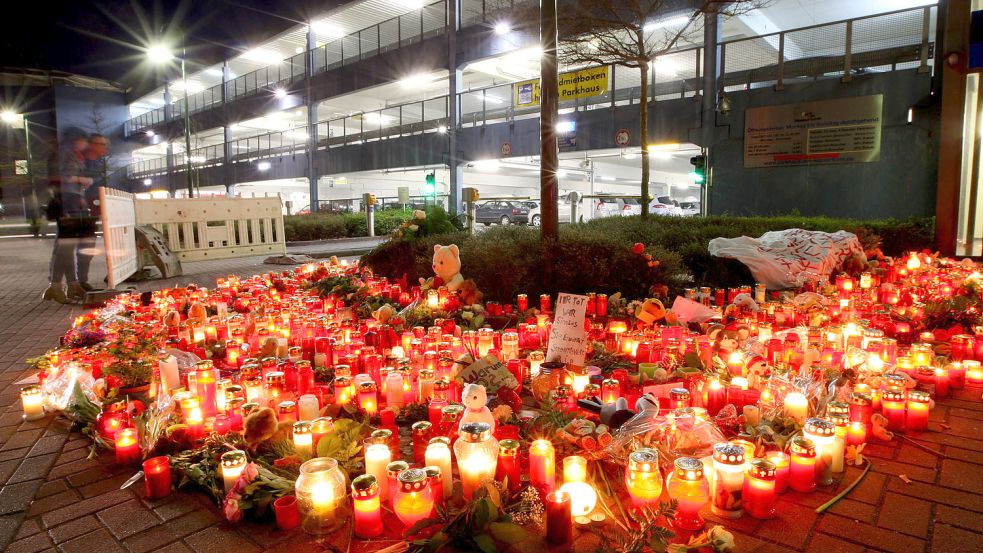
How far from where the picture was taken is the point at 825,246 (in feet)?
23.6

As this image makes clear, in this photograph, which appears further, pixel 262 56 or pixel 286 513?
pixel 262 56

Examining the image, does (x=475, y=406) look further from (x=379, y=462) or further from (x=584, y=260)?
(x=584, y=260)

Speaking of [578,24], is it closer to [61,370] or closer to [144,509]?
[61,370]

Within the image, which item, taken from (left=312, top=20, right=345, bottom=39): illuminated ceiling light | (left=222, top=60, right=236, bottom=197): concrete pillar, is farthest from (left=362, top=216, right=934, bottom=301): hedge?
(left=222, top=60, right=236, bottom=197): concrete pillar

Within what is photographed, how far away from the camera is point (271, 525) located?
244 cm

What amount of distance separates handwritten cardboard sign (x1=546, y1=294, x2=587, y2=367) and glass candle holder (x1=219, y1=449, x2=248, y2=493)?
2.18 m

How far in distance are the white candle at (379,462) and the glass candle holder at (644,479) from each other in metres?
1.09

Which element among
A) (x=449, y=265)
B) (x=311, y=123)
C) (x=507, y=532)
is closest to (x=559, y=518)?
(x=507, y=532)

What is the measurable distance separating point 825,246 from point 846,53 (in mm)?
8876

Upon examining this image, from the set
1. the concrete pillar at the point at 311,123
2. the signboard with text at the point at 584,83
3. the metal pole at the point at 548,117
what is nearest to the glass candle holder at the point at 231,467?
the metal pole at the point at 548,117

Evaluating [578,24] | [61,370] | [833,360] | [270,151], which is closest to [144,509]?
[61,370]

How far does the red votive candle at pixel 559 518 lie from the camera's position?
2.20 meters

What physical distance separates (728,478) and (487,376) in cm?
170

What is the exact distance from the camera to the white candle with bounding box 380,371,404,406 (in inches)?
142
